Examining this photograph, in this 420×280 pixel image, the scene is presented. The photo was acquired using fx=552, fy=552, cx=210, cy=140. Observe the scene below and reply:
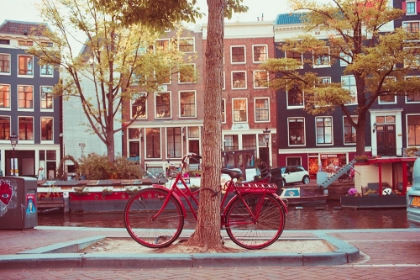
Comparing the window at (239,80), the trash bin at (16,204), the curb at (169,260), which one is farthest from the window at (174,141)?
the curb at (169,260)

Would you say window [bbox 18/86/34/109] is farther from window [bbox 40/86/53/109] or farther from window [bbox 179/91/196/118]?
window [bbox 179/91/196/118]

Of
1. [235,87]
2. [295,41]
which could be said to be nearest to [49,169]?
[235,87]

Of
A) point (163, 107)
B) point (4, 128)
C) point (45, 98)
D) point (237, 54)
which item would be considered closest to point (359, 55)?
point (237, 54)

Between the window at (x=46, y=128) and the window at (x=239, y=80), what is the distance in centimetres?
1635

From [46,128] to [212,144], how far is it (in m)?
42.2

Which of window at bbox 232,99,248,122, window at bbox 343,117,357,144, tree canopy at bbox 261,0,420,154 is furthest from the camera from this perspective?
window at bbox 232,99,248,122

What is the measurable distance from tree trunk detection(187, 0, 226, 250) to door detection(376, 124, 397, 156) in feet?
114

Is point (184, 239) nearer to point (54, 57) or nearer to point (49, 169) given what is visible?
point (54, 57)

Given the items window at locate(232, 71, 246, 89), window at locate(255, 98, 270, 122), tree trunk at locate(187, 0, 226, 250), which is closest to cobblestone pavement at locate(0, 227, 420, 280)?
tree trunk at locate(187, 0, 226, 250)

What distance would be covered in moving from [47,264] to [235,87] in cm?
3730

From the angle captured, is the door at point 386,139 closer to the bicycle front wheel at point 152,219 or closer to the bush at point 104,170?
the bush at point 104,170

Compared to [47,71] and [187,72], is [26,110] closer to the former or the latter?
[47,71]

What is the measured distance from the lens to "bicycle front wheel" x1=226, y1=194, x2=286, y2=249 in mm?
7586

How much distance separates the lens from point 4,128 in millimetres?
45531
